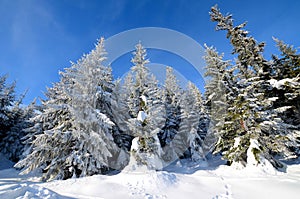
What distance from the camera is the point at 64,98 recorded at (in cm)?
1372

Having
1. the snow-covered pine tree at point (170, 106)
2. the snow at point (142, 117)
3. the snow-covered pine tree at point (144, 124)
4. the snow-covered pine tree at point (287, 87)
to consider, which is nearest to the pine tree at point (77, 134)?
the snow-covered pine tree at point (144, 124)

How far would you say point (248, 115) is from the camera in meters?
11.9

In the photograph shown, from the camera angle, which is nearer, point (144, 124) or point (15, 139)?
point (144, 124)

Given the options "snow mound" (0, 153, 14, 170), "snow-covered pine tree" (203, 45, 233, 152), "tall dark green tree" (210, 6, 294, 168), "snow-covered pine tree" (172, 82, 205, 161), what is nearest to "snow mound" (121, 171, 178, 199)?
"tall dark green tree" (210, 6, 294, 168)

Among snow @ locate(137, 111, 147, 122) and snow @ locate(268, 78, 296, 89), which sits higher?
snow @ locate(268, 78, 296, 89)

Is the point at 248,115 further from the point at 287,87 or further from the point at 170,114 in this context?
the point at 170,114

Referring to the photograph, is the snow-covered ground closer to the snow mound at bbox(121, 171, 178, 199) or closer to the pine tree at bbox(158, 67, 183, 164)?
the snow mound at bbox(121, 171, 178, 199)

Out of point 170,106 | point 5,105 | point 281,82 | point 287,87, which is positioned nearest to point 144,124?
point 170,106

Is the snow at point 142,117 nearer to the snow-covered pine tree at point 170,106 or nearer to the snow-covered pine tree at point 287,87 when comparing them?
the snow-covered pine tree at point 170,106

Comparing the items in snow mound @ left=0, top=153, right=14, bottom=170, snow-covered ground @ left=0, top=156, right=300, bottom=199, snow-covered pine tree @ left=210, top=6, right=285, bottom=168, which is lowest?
snow-covered ground @ left=0, top=156, right=300, bottom=199

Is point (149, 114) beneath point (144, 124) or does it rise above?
above

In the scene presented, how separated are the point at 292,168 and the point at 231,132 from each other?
180 inches

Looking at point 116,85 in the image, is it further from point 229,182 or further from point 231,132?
point 229,182

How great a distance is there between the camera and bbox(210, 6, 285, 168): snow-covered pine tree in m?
11.8
